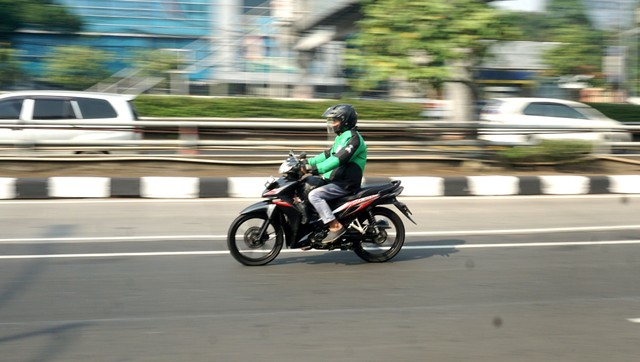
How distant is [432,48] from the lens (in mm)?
14070

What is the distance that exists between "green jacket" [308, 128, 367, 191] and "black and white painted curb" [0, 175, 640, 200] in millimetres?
4460

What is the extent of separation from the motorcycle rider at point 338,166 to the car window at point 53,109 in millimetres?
7423

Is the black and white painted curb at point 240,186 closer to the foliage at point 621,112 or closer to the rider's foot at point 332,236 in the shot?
the rider's foot at point 332,236

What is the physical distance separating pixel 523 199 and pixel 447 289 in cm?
619

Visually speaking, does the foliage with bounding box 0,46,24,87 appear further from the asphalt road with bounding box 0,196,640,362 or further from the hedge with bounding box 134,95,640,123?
the asphalt road with bounding box 0,196,640,362

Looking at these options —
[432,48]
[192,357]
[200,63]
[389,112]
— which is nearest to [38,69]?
[200,63]

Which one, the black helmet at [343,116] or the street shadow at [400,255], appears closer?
the black helmet at [343,116]

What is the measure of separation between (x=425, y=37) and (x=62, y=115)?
6.58 meters

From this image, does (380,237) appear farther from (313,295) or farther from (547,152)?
(547,152)

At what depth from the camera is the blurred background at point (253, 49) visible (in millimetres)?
26266

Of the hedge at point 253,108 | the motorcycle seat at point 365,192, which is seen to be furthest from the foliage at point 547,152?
the hedge at point 253,108


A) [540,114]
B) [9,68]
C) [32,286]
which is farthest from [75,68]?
[32,286]

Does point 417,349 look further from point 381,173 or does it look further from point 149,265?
point 381,173

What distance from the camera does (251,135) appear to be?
15180 millimetres
